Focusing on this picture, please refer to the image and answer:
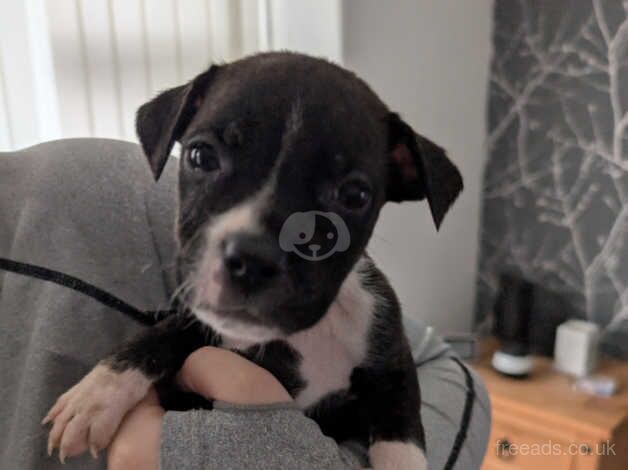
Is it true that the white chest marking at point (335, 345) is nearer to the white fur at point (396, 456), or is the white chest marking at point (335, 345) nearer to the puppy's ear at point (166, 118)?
the white fur at point (396, 456)

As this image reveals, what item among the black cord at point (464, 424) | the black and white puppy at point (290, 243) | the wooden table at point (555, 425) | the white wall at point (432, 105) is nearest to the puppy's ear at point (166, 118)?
the black and white puppy at point (290, 243)

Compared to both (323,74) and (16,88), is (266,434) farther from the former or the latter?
(16,88)

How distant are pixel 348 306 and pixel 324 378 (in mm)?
127

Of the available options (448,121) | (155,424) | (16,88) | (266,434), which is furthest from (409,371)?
(448,121)

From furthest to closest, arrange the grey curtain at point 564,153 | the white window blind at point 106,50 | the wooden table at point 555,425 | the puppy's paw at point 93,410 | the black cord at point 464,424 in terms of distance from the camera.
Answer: the grey curtain at point 564,153
the wooden table at point 555,425
the white window blind at point 106,50
the black cord at point 464,424
the puppy's paw at point 93,410

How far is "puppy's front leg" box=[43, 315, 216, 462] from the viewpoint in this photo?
36.2 inches

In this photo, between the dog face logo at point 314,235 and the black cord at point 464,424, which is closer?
the dog face logo at point 314,235

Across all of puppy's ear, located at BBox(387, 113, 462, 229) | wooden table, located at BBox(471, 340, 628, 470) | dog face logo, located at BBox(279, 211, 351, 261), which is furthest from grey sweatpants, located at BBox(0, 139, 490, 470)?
wooden table, located at BBox(471, 340, 628, 470)

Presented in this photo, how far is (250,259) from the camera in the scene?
812mm

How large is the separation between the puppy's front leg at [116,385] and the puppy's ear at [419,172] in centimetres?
40

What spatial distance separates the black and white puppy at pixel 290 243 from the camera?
2.84 feet

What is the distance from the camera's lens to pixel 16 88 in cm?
169

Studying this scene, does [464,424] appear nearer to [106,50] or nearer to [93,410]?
[93,410]

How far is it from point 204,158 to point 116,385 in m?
0.35
